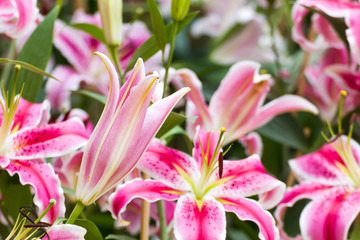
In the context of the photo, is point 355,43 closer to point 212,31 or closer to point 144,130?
point 144,130

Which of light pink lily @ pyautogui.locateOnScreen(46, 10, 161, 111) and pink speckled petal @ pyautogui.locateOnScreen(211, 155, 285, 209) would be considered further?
light pink lily @ pyautogui.locateOnScreen(46, 10, 161, 111)

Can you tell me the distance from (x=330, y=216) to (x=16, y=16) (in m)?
0.31

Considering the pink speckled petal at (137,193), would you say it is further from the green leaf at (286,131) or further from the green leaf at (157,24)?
the green leaf at (286,131)

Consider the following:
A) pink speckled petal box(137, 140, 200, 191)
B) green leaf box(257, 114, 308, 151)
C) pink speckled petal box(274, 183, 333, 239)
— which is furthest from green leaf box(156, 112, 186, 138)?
green leaf box(257, 114, 308, 151)

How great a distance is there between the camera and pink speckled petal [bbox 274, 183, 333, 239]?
19.3 inches

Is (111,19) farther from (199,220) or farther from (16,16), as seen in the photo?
(199,220)

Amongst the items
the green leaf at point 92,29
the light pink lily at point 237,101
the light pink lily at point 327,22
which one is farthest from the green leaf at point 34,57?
the light pink lily at point 327,22

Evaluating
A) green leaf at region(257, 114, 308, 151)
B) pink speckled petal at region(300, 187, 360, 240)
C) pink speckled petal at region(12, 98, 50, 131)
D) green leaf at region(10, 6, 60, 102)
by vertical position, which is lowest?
green leaf at region(257, 114, 308, 151)

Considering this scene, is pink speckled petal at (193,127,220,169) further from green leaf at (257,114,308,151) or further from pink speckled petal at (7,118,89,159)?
green leaf at (257,114,308,151)

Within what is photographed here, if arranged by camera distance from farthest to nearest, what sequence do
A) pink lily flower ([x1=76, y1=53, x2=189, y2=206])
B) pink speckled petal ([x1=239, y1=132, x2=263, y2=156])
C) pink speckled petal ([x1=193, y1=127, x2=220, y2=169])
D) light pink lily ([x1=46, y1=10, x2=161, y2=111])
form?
light pink lily ([x1=46, y1=10, x2=161, y2=111])
pink speckled petal ([x1=239, y1=132, x2=263, y2=156])
pink speckled petal ([x1=193, y1=127, x2=220, y2=169])
pink lily flower ([x1=76, y1=53, x2=189, y2=206])

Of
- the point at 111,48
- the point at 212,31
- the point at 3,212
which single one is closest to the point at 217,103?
the point at 111,48

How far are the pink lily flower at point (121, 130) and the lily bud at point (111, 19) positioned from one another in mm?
135

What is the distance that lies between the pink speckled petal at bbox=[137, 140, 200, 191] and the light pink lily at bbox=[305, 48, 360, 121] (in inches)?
9.6

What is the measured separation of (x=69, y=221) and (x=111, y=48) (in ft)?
0.61
